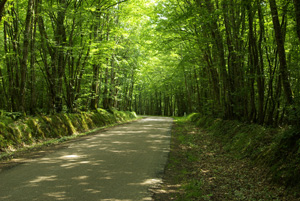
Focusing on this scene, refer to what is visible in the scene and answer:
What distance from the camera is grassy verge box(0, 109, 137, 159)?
26.0 feet

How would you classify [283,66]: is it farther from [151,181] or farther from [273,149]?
[151,181]

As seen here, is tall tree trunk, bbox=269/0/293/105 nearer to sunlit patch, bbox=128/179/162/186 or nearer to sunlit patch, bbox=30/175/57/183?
sunlit patch, bbox=128/179/162/186

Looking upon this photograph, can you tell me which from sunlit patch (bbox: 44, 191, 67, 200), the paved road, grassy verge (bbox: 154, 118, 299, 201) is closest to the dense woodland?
grassy verge (bbox: 154, 118, 299, 201)

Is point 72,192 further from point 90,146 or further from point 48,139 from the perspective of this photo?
point 48,139

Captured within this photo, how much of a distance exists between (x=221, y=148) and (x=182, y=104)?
116 ft

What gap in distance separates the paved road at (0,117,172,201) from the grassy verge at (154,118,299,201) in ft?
1.34

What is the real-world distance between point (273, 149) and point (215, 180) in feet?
5.80

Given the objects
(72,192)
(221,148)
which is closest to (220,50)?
(221,148)

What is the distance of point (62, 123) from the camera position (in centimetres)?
1212

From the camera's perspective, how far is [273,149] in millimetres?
5652

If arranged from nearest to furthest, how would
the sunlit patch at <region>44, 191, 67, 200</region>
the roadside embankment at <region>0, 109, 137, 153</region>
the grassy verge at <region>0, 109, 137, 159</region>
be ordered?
1. the sunlit patch at <region>44, 191, 67, 200</region>
2. the grassy verge at <region>0, 109, 137, 159</region>
3. the roadside embankment at <region>0, 109, 137, 153</region>

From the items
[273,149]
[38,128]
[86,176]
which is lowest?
[86,176]

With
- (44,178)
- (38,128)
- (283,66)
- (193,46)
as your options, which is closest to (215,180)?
(283,66)

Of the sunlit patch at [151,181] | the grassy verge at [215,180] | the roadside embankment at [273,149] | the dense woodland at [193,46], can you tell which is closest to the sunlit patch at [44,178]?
the sunlit patch at [151,181]
